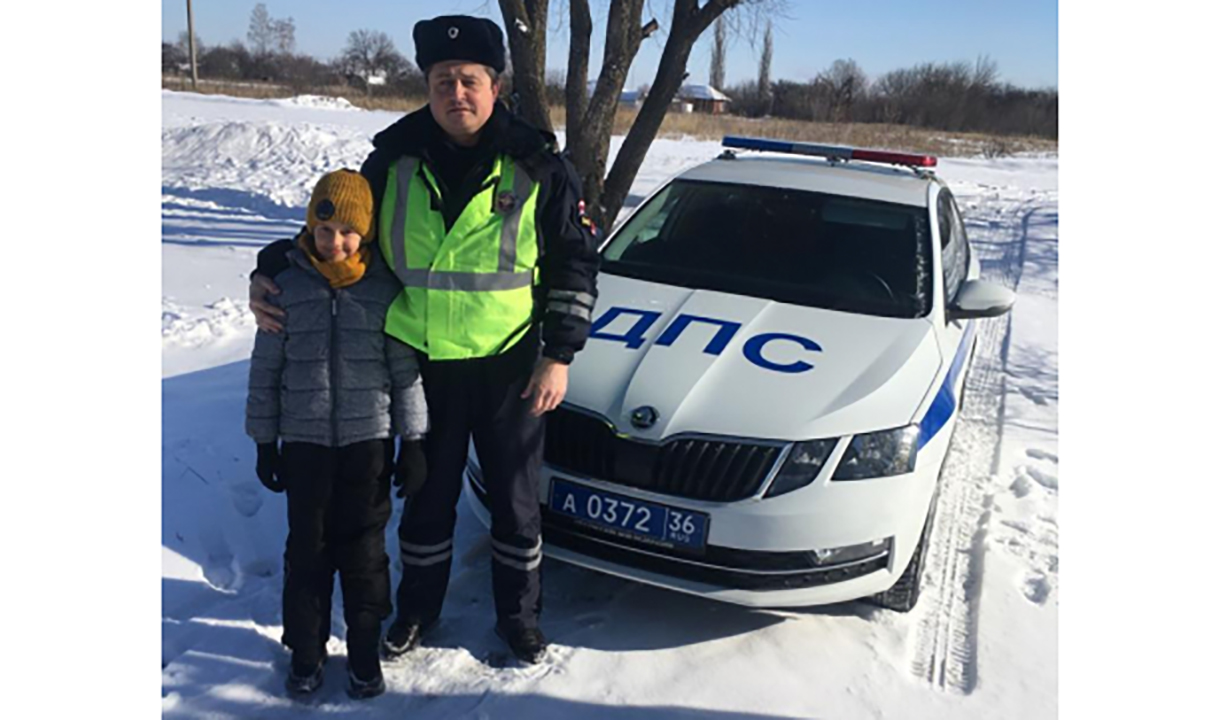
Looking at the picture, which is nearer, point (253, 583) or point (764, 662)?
point (764, 662)

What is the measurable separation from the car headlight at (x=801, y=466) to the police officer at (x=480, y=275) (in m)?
0.76

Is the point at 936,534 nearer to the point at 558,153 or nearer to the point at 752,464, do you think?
the point at 752,464

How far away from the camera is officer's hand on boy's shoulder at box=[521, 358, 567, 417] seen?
2633mm

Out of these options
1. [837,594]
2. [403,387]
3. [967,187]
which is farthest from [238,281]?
[967,187]

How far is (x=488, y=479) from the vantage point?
110 inches

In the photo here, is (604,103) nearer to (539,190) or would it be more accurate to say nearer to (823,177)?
(823,177)

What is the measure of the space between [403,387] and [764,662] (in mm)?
1528

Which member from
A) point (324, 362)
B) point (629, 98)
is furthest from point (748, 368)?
point (629, 98)

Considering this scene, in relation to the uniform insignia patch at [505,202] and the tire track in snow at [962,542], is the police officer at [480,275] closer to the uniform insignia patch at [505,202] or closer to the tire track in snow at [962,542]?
the uniform insignia patch at [505,202]

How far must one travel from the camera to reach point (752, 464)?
282 cm

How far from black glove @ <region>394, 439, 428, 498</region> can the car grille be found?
A: 59 centimetres

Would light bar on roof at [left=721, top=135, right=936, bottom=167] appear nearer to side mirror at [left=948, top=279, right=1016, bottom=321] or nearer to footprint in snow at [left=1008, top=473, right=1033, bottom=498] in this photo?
side mirror at [left=948, top=279, right=1016, bottom=321]

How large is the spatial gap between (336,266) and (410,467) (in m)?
0.62

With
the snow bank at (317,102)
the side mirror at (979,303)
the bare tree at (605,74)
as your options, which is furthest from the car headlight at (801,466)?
the snow bank at (317,102)
